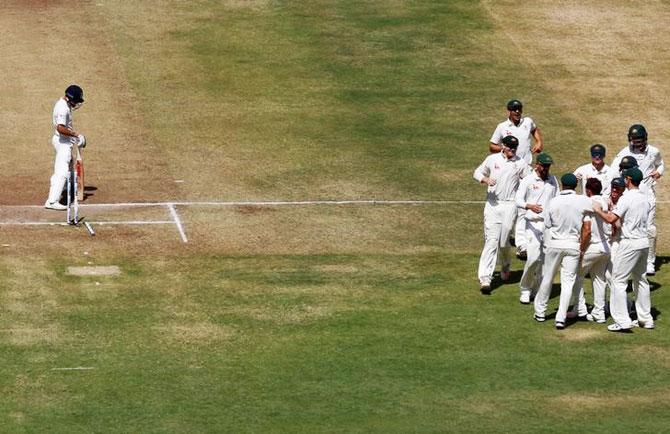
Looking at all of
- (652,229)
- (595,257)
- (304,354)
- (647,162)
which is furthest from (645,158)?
(304,354)

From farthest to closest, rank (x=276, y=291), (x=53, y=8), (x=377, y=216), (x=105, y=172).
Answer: (x=53, y=8)
(x=105, y=172)
(x=377, y=216)
(x=276, y=291)

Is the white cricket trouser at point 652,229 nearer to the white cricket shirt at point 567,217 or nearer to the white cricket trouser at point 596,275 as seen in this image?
the white cricket trouser at point 596,275

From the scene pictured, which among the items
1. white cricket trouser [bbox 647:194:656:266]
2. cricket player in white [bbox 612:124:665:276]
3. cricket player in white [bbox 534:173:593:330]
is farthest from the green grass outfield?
cricket player in white [bbox 612:124:665:276]

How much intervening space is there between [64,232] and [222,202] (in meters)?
A: 3.46

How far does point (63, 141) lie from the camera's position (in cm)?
2866

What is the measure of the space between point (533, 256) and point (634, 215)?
197cm

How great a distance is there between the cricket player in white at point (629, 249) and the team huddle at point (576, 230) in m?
0.02

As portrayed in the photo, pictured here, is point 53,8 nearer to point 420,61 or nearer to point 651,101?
point 420,61

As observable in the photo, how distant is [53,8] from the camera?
40.8 metres

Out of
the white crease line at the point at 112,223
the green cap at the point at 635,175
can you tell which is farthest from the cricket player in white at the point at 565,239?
the white crease line at the point at 112,223

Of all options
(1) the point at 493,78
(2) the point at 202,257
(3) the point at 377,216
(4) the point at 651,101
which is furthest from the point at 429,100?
(2) the point at 202,257

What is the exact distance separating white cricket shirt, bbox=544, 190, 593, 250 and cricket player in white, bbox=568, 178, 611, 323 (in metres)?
0.14

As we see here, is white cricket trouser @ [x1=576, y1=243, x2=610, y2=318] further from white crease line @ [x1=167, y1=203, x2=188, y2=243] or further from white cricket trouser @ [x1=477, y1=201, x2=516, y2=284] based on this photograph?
white crease line @ [x1=167, y1=203, x2=188, y2=243]

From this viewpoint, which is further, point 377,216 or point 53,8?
point 53,8
